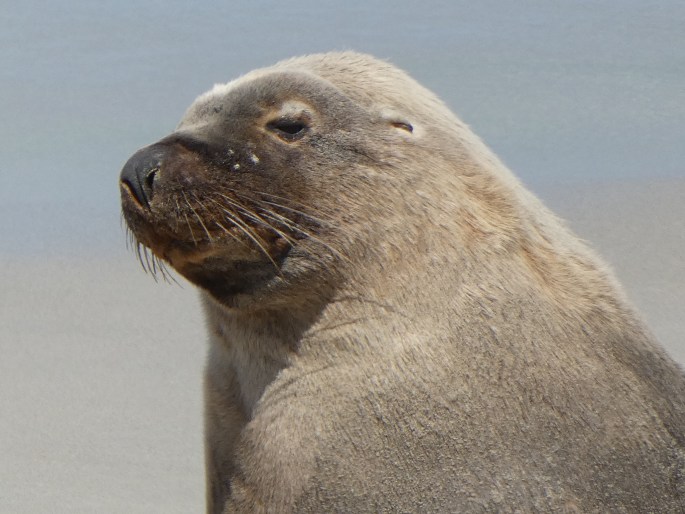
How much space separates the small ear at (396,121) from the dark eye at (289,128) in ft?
0.78

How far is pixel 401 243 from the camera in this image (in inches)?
130

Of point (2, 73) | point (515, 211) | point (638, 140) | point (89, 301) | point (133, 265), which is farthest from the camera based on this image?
point (2, 73)

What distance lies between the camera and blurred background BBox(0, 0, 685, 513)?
6.39 metres

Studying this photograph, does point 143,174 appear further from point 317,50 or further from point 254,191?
point 317,50

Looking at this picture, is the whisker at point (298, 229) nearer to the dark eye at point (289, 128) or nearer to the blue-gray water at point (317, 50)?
the dark eye at point (289, 128)

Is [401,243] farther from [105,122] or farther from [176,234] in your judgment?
[105,122]

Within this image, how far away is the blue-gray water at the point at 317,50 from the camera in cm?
977

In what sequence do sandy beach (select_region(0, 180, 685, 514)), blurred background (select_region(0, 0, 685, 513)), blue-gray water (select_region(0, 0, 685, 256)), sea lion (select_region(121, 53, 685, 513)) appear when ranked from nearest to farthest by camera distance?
sea lion (select_region(121, 53, 685, 513))
sandy beach (select_region(0, 180, 685, 514))
blurred background (select_region(0, 0, 685, 513))
blue-gray water (select_region(0, 0, 685, 256))

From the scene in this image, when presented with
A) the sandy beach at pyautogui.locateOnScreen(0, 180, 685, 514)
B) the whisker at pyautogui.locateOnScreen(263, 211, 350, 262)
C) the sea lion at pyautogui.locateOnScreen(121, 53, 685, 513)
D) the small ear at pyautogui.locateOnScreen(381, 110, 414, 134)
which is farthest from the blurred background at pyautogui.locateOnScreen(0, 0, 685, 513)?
the whisker at pyautogui.locateOnScreen(263, 211, 350, 262)

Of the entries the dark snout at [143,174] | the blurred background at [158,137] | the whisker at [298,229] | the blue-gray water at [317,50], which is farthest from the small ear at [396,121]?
the blue-gray water at [317,50]

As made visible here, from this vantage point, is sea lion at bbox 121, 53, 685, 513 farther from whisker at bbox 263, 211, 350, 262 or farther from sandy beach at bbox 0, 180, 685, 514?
sandy beach at bbox 0, 180, 685, 514

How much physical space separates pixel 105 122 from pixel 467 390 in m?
8.31

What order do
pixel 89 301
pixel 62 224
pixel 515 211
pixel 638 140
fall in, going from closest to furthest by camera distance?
pixel 515 211 → pixel 89 301 → pixel 62 224 → pixel 638 140

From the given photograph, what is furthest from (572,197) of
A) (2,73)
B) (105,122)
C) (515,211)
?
(2,73)
